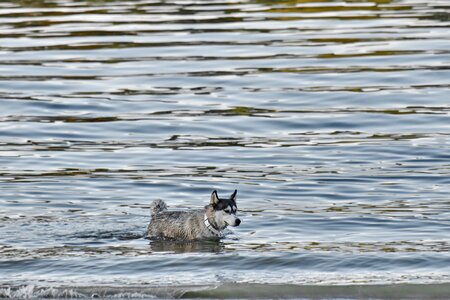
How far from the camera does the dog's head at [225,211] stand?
1600cm

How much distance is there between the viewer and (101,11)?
3862 centimetres

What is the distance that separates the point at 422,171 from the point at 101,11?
20612 mm

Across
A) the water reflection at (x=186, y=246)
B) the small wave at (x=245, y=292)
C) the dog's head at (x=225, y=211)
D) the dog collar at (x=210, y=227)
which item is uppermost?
the dog's head at (x=225, y=211)

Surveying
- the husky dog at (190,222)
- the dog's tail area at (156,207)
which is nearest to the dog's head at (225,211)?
the husky dog at (190,222)

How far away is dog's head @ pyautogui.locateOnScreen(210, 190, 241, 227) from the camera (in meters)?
16.0

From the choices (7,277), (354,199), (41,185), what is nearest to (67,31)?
(41,185)

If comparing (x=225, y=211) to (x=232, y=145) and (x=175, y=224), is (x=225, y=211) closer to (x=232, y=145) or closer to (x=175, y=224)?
(x=175, y=224)

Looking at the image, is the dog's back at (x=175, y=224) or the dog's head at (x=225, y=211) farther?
the dog's back at (x=175, y=224)

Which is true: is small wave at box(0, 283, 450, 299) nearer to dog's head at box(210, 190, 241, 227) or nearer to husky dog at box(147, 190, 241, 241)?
dog's head at box(210, 190, 241, 227)

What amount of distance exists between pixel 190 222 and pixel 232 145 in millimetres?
5767

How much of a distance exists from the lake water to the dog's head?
0.76ft

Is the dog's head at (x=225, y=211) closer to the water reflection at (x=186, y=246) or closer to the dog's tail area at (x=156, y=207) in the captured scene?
the water reflection at (x=186, y=246)

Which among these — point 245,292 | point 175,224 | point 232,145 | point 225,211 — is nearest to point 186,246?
point 175,224

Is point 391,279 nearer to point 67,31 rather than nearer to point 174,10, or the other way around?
point 67,31
